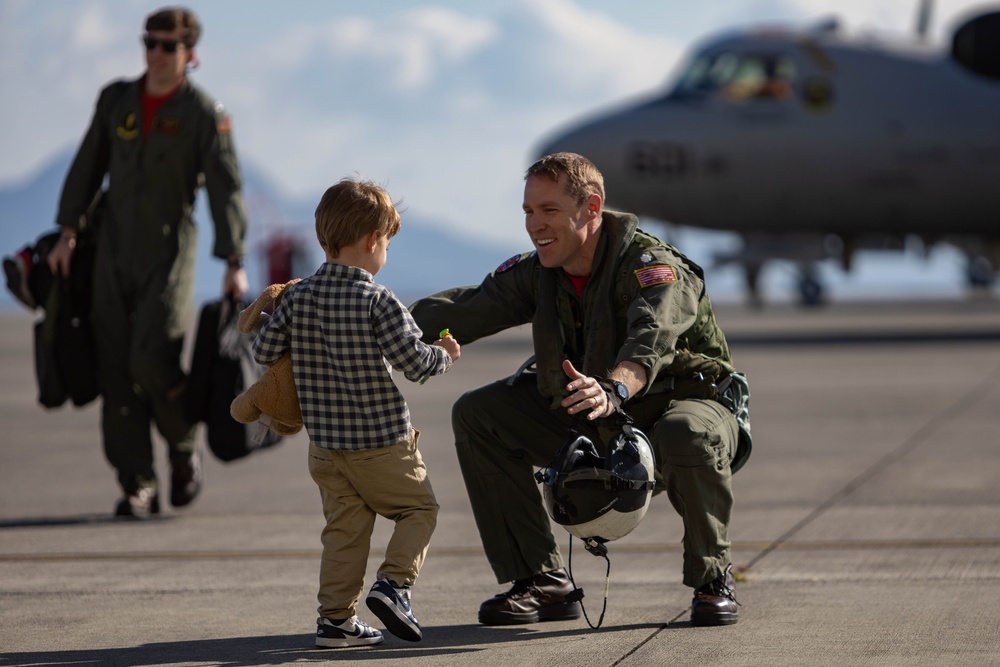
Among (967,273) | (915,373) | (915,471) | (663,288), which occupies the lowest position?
(967,273)

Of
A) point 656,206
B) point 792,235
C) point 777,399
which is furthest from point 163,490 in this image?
point 792,235

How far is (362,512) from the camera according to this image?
12.8 ft

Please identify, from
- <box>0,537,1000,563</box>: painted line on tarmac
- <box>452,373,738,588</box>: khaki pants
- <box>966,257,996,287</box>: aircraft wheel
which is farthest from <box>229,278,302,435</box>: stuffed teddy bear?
<box>966,257,996,287</box>: aircraft wheel

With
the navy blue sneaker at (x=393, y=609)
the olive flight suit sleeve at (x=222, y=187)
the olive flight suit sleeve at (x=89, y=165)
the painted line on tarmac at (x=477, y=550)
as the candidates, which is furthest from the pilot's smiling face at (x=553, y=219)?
the olive flight suit sleeve at (x=89, y=165)

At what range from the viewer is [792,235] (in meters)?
18.6

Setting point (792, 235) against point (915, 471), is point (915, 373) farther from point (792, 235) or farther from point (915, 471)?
point (915, 471)

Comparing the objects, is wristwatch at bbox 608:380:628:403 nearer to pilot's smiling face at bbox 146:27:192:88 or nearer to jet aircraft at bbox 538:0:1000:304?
pilot's smiling face at bbox 146:27:192:88

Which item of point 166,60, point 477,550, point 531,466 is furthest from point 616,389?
point 166,60

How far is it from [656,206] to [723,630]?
46.5ft

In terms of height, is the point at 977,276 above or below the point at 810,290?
below

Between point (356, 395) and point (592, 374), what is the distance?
741 millimetres

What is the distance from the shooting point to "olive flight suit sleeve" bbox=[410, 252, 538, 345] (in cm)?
438

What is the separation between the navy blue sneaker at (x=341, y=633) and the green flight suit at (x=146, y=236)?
2.47 m

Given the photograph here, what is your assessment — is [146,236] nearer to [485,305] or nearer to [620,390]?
[485,305]
